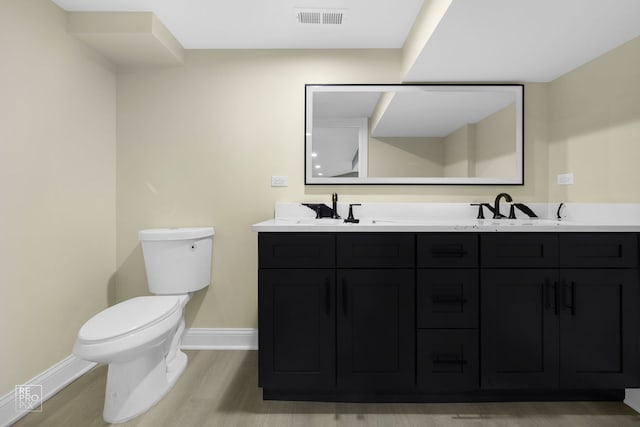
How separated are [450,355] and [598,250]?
0.86 m

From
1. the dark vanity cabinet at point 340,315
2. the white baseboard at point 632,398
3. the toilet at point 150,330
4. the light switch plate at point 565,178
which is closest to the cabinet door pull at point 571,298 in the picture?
the white baseboard at point 632,398

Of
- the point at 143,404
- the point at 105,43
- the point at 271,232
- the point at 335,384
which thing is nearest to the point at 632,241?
the point at 335,384

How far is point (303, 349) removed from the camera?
5.13ft

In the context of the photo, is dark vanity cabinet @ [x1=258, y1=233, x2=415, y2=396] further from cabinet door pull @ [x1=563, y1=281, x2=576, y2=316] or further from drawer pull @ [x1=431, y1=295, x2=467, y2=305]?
cabinet door pull @ [x1=563, y1=281, x2=576, y2=316]

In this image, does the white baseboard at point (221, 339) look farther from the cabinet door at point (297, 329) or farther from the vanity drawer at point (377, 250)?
the vanity drawer at point (377, 250)

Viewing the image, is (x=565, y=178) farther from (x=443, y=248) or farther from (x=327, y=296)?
(x=327, y=296)

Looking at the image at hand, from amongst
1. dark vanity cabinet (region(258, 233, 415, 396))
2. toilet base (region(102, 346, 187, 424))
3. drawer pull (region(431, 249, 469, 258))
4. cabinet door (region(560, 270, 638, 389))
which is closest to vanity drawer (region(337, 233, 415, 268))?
dark vanity cabinet (region(258, 233, 415, 396))

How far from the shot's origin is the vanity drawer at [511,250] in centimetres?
156

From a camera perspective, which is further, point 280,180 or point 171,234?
point 280,180

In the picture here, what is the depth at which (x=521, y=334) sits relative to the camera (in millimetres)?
1550

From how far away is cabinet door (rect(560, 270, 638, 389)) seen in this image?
5.05 ft

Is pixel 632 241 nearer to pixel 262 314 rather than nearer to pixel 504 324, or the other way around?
pixel 504 324

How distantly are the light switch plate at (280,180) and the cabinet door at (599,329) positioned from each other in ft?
5.38

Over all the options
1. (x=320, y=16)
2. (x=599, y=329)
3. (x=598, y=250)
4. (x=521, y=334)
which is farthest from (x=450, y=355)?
(x=320, y=16)
